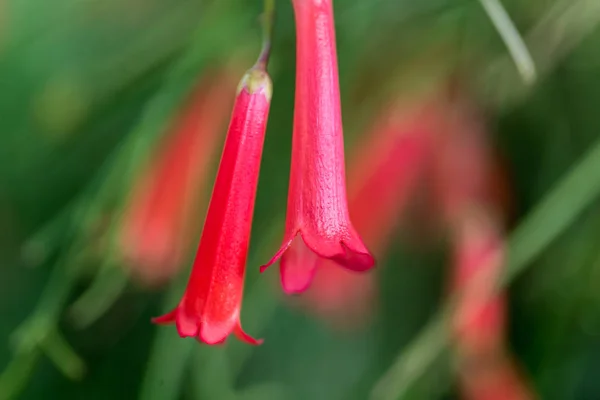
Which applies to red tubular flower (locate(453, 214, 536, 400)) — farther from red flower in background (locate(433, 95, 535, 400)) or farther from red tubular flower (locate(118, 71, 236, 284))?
red tubular flower (locate(118, 71, 236, 284))

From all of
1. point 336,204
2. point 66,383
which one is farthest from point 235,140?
point 66,383

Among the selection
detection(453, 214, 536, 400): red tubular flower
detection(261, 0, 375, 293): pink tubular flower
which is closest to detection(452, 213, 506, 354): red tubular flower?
detection(453, 214, 536, 400): red tubular flower

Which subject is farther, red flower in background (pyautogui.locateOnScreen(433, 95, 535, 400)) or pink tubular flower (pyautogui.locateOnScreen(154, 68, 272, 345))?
red flower in background (pyautogui.locateOnScreen(433, 95, 535, 400))

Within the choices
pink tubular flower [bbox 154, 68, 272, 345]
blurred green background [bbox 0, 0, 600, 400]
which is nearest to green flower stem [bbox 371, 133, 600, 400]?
blurred green background [bbox 0, 0, 600, 400]

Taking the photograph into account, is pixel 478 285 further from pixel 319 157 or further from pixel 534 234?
pixel 319 157

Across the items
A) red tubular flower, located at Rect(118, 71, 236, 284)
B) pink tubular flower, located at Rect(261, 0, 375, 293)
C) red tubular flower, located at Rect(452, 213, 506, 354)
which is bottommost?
red tubular flower, located at Rect(118, 71, 236, 284)

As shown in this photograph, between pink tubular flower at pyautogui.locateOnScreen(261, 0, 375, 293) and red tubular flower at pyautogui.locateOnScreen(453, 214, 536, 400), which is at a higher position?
pink tubular flower at pyautogui.locateOnScreen(261, 0, 375, 293)

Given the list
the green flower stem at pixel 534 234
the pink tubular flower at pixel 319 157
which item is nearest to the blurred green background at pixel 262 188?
the green flower stem at pixel 534 234

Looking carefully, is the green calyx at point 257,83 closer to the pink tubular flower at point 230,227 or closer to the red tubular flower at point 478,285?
the pink tubular flower at point 230,227
